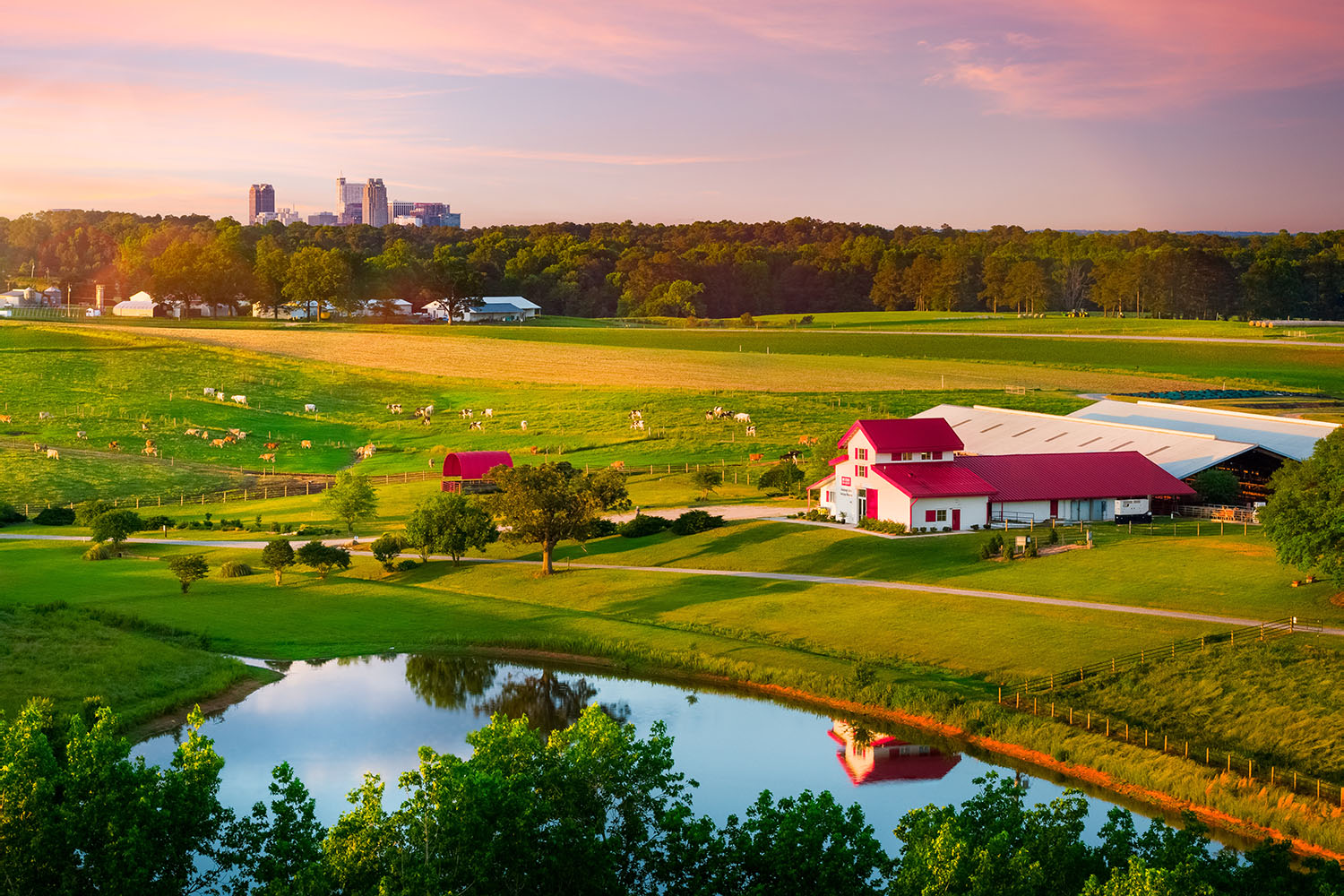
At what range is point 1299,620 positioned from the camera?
1850 inches

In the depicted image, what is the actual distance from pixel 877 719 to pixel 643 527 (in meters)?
28.3

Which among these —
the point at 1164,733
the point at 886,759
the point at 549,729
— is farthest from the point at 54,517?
the point at 1164,733

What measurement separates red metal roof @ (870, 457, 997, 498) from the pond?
73.3 ft

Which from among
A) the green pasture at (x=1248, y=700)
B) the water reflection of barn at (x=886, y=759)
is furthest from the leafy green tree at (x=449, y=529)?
the green pasture at (x=1248, y=700)

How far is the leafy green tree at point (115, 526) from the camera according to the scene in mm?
67812

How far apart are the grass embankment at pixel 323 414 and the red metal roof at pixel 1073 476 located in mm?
25547

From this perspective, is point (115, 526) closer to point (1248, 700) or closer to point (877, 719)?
point (877, 719)

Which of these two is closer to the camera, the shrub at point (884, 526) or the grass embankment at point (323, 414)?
the shrub at point (884, 526)

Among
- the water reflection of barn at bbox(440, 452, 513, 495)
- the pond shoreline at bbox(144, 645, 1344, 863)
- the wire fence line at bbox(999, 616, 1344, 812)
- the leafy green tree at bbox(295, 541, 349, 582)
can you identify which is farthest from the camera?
the water reflection of barn at bbox(440, 452, 513, 495)

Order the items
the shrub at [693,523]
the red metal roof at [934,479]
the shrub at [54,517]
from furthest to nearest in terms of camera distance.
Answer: the shrub at [54,517] → the shrub at [693,523] → the red metal roof at [934,479]

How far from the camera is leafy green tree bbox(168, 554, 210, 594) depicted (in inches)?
2340

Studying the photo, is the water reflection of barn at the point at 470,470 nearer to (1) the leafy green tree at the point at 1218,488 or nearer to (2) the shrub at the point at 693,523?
(2) the shrub at the point at 693,523

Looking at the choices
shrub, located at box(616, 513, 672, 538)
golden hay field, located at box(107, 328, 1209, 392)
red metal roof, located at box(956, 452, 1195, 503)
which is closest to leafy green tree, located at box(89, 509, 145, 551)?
shrub, located at box(616, 513, 672, 538)

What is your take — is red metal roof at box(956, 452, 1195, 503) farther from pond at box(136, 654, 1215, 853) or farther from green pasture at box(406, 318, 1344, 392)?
green pasture at box(406, 318, 1344, 392)
